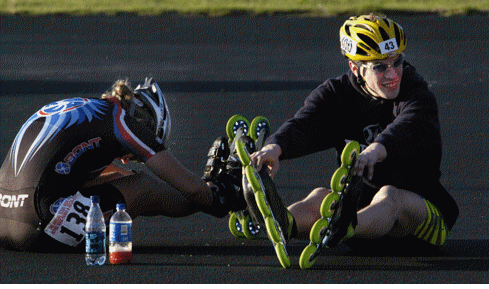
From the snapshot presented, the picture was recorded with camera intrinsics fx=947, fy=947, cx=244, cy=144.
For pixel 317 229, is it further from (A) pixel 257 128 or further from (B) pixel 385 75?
(A) pixel 257 128

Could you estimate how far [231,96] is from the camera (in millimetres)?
12109

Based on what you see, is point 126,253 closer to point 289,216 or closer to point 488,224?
point 289,216

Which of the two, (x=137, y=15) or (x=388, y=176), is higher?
(x=388, y=176)

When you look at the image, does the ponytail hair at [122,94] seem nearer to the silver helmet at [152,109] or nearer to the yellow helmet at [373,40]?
the silver helmet at [152,109]

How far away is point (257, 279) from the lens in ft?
17.0

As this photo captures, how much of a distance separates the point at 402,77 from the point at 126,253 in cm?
196

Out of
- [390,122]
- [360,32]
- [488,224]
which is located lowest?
[488,224]

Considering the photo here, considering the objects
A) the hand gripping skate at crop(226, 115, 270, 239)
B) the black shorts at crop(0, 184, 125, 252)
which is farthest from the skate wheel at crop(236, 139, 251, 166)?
the black shorts at crop(0, 184, 125, 252)

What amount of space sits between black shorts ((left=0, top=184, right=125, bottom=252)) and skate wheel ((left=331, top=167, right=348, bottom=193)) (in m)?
1.36

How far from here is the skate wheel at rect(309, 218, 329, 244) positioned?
16.9ft

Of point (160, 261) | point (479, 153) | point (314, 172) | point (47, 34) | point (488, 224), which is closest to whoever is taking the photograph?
point (160, 261)

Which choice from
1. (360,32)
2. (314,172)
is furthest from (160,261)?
(314,172)

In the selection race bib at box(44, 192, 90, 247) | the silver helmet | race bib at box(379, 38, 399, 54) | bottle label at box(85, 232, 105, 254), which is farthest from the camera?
the silver helmet

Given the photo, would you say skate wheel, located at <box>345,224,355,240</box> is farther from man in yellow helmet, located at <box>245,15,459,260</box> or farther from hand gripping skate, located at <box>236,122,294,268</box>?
hand gripping skate, located at <box>236,122,294,268</box>
